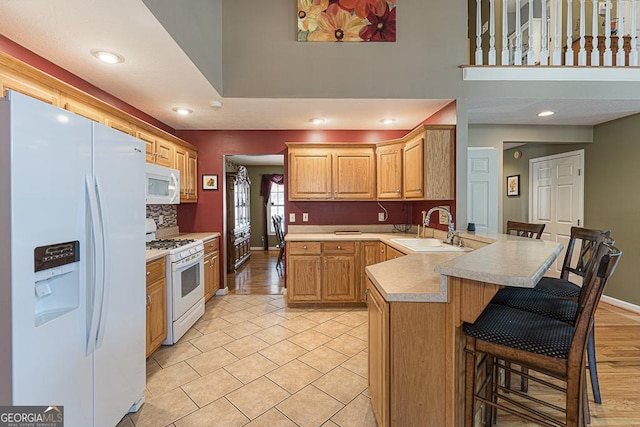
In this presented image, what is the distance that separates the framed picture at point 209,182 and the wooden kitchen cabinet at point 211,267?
751mm

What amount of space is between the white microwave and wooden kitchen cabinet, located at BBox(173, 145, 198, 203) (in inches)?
16.0

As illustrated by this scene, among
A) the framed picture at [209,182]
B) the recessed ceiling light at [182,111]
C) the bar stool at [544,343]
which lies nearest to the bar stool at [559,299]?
the bar stool at [544,343]

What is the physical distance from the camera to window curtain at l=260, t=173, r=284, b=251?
808cm

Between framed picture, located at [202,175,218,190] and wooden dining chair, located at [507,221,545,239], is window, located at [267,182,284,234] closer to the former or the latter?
framed picture, located at [202,175,218,190]

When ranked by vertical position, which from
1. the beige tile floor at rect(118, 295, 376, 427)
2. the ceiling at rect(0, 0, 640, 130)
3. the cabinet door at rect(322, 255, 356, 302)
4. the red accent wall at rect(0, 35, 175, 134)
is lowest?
the beige tile floor at rect(118, 295, 376, 427)

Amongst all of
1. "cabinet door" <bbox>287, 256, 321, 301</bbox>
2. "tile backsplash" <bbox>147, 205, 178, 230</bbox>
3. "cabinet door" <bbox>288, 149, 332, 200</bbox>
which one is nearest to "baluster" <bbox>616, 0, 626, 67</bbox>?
"cabinet door" <bbox>288, 149, 332, 200</bbox>

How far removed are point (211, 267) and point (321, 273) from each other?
1.45m

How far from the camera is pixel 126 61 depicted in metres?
2.24

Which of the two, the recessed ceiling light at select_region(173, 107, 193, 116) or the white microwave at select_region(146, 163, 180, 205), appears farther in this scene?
the recessed ceiling light at select_region(173, 107, 193, 116)

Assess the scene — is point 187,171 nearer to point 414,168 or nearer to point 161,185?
point 161,185

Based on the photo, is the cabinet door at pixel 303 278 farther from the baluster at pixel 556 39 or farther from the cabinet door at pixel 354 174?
the baluster at pixel 556 39

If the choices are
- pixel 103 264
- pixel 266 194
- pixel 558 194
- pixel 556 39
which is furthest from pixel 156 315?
pixel 266 194

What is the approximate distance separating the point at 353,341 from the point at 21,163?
8.74 ft

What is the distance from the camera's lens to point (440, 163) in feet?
10.1
